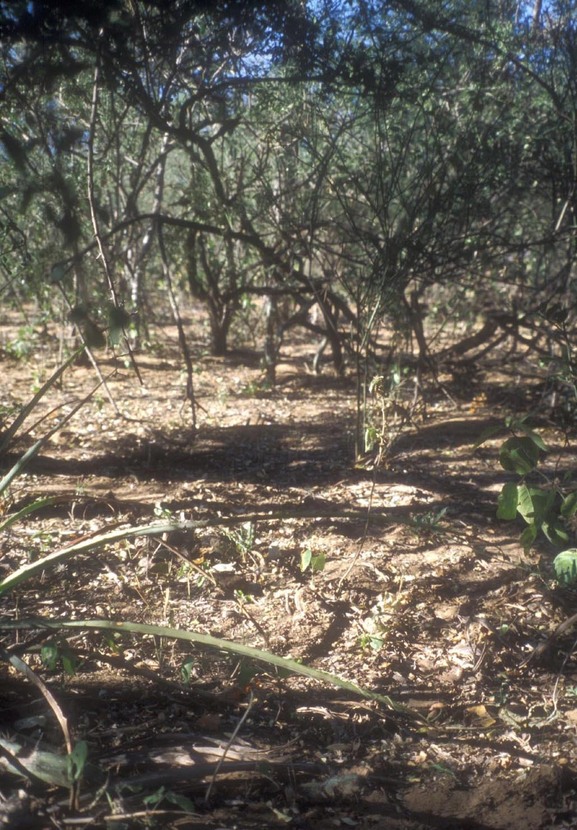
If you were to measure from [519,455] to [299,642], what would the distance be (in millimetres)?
1170

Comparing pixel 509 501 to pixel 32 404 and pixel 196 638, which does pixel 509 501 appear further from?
pixel 32 404

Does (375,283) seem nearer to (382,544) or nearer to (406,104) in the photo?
(406,104)

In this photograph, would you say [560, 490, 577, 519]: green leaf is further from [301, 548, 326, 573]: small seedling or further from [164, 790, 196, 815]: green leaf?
[164, 790, 196, 815]: green leaf

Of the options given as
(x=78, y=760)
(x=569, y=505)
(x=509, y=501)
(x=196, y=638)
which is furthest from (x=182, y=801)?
(x=569, y=505)

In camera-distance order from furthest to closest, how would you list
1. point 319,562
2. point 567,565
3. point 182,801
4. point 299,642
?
point 319,562 → point 299,642 → point 567,565 → point 182,801

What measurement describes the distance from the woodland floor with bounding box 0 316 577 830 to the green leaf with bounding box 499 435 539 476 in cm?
32

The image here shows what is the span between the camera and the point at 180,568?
12.0 ft

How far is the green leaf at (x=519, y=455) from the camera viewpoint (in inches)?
108

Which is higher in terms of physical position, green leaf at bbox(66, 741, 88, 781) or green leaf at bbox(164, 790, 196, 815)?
green leaf at bbox(66, 741, 88, 781)

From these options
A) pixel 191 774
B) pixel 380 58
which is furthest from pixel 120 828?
pixel 380 58

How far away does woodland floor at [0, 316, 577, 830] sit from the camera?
92.4 inches

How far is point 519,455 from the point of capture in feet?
9.04

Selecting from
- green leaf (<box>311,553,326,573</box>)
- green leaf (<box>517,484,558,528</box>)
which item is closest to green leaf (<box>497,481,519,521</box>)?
green leaf (<box>517,484,558,528</box>)

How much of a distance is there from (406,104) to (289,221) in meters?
1.22
